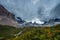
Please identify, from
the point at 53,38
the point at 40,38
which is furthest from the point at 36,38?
the point at 53,38

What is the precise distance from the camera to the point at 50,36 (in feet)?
75.6

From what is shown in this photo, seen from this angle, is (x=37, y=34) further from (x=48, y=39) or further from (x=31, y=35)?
(x=48, y=39)

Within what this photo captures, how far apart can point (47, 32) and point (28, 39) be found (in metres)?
2.66

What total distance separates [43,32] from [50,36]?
1711 mm

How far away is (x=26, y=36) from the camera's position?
23.9 m

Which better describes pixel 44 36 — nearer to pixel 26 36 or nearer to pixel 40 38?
pixel 40 38

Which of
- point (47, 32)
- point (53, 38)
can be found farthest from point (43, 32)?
point (53, 38)


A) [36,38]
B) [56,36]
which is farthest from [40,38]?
[56,36]

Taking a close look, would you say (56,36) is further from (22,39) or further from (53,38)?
(22,39)

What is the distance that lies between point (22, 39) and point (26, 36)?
0.72 m

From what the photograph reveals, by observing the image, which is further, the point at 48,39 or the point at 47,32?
the point at 47,32

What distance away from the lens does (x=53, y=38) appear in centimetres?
2291

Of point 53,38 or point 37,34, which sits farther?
point 37,34

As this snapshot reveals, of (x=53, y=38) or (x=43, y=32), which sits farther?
(x=43, y=32)
